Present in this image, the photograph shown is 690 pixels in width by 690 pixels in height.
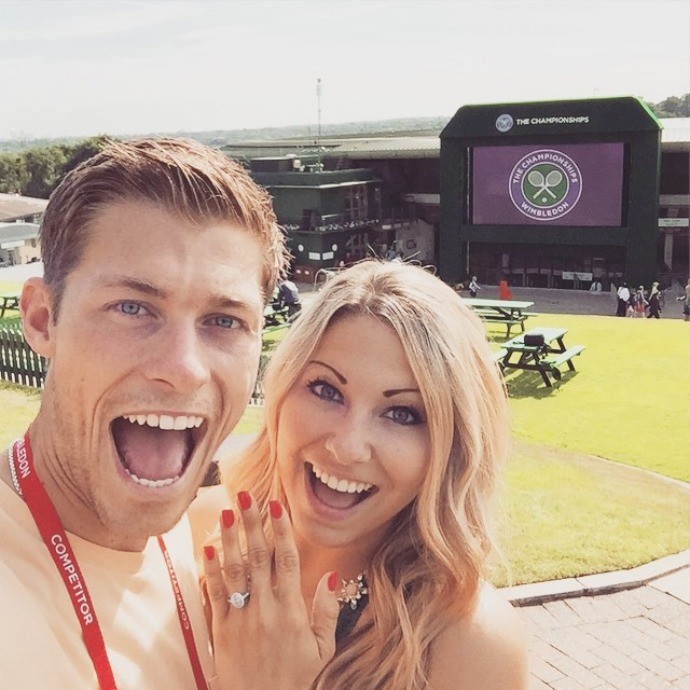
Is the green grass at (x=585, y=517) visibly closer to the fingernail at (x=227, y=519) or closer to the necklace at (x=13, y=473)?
the fingernail at (x=227, y=519)

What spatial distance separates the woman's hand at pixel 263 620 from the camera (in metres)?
2.19

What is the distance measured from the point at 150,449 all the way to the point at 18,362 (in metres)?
12.9

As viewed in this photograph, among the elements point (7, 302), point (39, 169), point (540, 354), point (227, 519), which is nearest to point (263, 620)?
point (227, 519)

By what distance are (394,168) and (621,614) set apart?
39.8m

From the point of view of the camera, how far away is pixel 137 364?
188 centimetres

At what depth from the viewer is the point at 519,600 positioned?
20.8 feet

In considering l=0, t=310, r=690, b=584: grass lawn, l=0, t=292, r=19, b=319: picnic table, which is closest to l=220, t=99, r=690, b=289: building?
l=0, t=292, r=19, b=319: picnic table

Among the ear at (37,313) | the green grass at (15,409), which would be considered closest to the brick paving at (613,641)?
the ear at (37,313)

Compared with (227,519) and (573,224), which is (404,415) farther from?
(573,224)

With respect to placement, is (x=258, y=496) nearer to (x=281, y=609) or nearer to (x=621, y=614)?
(x=281, y=609)

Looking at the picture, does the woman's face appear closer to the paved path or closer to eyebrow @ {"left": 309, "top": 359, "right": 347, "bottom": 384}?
eyebrow @ {"left": 309, "top": 359, "right": 347, "bottom": 384}

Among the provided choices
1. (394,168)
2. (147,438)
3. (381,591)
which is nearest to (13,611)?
(147,438)

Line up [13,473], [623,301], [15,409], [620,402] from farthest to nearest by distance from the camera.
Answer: [623,301]
[620,402]
[15,409]
[13,473]

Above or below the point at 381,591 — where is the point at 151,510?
above
